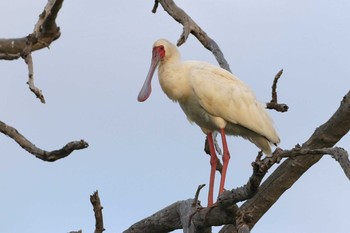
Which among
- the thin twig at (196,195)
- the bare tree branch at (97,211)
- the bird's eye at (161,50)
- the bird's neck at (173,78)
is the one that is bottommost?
the bare tree branch at (97,211)

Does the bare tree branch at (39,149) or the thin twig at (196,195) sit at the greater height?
the bare tree branch at (39,149)

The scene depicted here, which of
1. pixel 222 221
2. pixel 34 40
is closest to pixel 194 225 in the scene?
pixel 222 221

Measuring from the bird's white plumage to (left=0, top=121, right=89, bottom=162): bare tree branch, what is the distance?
3338mm

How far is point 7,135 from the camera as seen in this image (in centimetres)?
720

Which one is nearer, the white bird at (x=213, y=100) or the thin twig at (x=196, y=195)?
the thin twig at (x=196, y=195)

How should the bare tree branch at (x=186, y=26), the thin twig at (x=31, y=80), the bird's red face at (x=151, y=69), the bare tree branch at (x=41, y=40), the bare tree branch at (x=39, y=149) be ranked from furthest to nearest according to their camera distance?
the bird's red face at (x=151, y=69) < the bare tree branch at (x=186, y=26) < the bare tree branch at (x=41, y=40) < the bare tree branch at (x=39, y=149) < the thin twig at (x=31, y=80)

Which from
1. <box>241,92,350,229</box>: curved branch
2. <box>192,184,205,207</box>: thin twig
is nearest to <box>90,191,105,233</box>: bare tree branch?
<box>192,184,205,207</box>: thin twig

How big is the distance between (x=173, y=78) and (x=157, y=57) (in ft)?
1.61

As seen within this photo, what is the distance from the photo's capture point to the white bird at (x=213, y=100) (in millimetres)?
10242

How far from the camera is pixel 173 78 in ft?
33.9

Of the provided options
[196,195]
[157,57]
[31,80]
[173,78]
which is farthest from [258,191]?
[31,80]

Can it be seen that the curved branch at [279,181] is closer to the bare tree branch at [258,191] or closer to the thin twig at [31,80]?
the bare tree branch at [258,191]

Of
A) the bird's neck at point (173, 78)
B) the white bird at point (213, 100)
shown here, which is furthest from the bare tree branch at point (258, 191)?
the bird's neck at point (173, 78)

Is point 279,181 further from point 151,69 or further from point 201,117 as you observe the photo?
point 151,69
